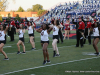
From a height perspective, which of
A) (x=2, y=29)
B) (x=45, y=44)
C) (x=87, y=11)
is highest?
(x=87, y=11)

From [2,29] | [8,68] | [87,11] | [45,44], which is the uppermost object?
[87,11]

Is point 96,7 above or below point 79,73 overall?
above

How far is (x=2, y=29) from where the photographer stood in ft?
27.7

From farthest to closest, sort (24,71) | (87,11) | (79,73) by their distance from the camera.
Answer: (87,11)
(24,71)
(79,73)

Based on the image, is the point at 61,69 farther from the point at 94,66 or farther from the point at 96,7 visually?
the point at 96,7

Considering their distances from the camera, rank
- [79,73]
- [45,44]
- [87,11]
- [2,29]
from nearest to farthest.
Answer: [79,73]
[45,44]
[2,29]
[87,11]

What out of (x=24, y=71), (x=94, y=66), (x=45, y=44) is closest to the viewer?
(x=24, y=71)

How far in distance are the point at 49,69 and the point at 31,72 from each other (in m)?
0.68

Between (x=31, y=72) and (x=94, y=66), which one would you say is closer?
(x=31, y=72)

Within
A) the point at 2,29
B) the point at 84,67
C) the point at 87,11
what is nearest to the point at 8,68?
the point at 2,29

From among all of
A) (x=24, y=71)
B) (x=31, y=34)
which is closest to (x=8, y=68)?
(x=24, y=71)

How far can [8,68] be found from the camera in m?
6.99

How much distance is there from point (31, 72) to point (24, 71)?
28cm

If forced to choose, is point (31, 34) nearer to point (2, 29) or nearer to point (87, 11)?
point (2, 29)
